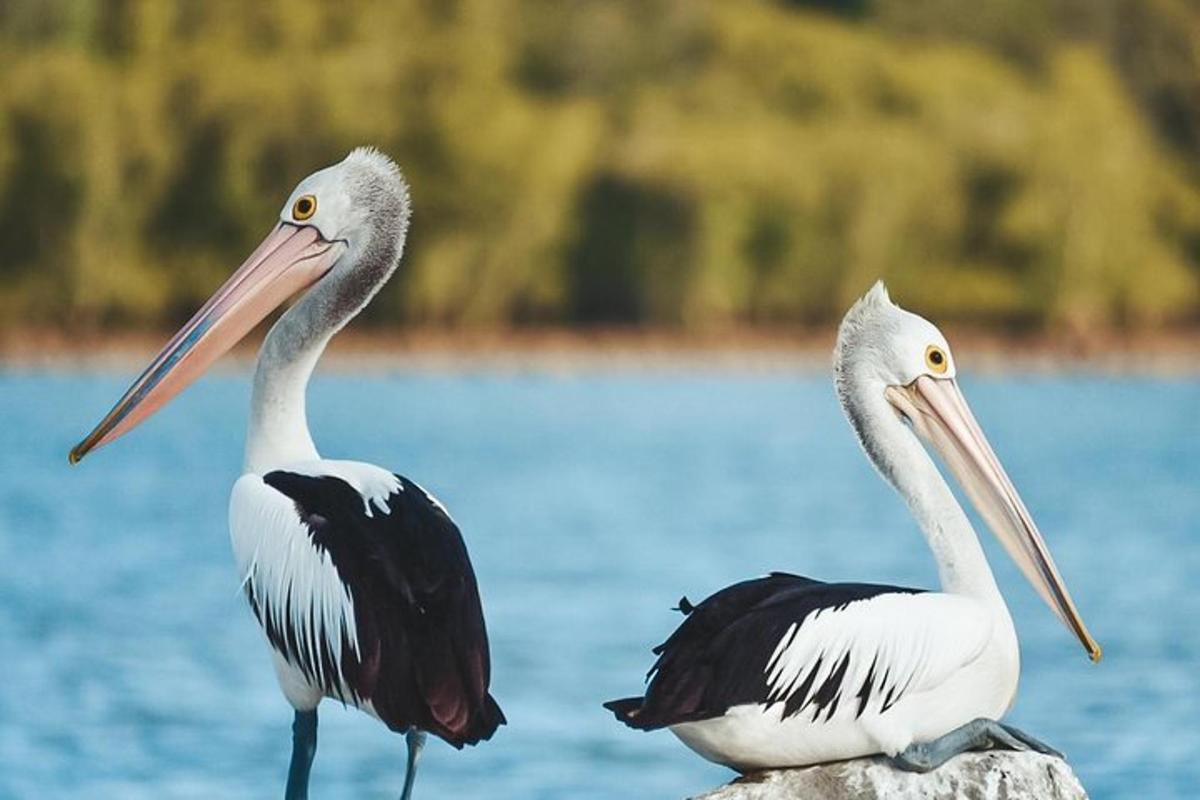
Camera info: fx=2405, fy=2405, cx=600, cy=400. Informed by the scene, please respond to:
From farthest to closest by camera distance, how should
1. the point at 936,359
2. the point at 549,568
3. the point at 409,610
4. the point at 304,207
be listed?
1. the point at 549,568
2. the point at 304,207
3. the point at 936,359
4. the point at 409,610

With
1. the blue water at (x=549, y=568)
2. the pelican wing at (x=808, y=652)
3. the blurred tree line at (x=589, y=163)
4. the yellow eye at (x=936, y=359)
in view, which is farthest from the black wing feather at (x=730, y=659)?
the blurred tree line at (x=589, y=163)

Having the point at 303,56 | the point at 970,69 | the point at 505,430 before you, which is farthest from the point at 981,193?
the point at 505,430

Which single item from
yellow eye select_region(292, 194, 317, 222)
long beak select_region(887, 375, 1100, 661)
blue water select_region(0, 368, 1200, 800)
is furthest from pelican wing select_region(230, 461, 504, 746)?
blue water select_region(0, 368, 1200, 800)

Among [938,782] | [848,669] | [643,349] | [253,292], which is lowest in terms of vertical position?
[938,782]

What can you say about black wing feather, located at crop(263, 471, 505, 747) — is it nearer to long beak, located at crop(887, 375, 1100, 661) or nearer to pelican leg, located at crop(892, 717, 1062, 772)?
pelican leg, located at crop(892, 717, 1062, 772)

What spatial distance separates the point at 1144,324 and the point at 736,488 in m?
26.8

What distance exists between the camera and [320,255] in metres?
5.45

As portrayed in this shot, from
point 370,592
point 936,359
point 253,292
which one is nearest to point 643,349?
point 253,292

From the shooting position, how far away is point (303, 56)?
129ft

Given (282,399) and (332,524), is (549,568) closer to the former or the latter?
(282,399)

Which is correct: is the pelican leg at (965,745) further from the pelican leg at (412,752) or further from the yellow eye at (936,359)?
the pelican leg at (412,752)

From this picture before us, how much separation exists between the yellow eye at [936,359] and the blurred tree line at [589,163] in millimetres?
32629

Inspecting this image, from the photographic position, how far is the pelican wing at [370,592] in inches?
179

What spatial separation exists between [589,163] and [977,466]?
37.3 m
